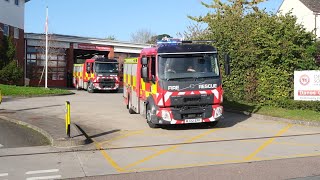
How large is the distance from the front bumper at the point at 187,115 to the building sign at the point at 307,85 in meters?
5.80

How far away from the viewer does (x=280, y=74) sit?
17.8 metres

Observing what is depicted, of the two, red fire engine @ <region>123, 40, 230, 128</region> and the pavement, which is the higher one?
red fire engine @ <region>123, 40, 230, 128</region>

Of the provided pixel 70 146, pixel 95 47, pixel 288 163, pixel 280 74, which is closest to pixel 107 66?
pixel 95 47

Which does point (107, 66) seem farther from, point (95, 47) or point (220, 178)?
point (220, 178)

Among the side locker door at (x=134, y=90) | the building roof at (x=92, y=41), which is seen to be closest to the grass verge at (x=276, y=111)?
the side locker door at (x=134, y=90)

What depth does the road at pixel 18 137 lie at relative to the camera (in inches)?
414

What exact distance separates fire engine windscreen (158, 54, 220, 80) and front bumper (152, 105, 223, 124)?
0.98 m

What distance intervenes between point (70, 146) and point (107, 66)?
2337 centimetres

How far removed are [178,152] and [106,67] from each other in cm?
2421

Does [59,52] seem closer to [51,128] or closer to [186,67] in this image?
[51,128]

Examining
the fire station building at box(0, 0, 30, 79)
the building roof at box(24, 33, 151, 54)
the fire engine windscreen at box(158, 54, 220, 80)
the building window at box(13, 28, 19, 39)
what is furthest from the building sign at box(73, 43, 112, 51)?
the fire engine windscreen at box(158, 54, 220, 80)

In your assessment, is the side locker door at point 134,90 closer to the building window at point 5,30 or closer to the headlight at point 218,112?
the headlight at point 218,112

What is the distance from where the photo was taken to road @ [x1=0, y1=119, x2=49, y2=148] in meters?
10.5

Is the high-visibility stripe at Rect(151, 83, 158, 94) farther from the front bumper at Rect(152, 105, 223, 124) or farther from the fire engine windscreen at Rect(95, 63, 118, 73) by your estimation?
the fire engine windscreen at Rect(95, 63, 118, 73)
